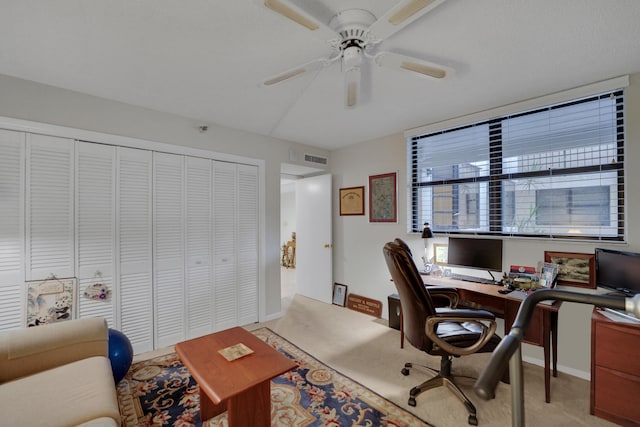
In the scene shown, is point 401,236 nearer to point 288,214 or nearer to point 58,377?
point 58,377

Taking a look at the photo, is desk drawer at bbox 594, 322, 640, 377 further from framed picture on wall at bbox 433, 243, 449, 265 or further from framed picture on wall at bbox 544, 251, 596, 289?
framed picture on wall at bbox 433, 243, 449, 265

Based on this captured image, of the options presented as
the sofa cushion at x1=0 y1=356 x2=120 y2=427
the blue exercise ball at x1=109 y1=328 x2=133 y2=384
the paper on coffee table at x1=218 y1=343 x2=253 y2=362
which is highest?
the paper on coffee table at x1=218 y1=343 x2=253 y2=362

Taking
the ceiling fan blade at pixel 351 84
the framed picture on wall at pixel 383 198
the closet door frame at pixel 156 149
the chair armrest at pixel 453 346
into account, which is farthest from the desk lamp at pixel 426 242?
the closet door frame at pixel 156 149

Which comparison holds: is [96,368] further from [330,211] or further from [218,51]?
[330,211]

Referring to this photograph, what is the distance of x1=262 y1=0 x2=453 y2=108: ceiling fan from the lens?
4.60 feet

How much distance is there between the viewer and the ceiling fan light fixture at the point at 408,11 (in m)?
1.31

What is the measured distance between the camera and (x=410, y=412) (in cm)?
199

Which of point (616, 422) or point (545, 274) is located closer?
point (616, 422)

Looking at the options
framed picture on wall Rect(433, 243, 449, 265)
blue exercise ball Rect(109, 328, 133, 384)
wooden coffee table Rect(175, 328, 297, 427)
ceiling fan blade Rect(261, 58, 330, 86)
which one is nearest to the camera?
wooden coffee table Rect(175, 328, 297, 427)

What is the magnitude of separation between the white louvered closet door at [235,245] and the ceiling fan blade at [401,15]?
2377 mm

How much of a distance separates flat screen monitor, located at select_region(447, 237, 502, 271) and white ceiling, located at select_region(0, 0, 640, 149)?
137 centimetres

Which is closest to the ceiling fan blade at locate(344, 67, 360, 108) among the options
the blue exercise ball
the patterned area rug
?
the patterned area rug

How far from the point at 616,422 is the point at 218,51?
12.2 ft

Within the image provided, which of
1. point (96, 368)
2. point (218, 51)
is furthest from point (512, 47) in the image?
point (96, 368)
